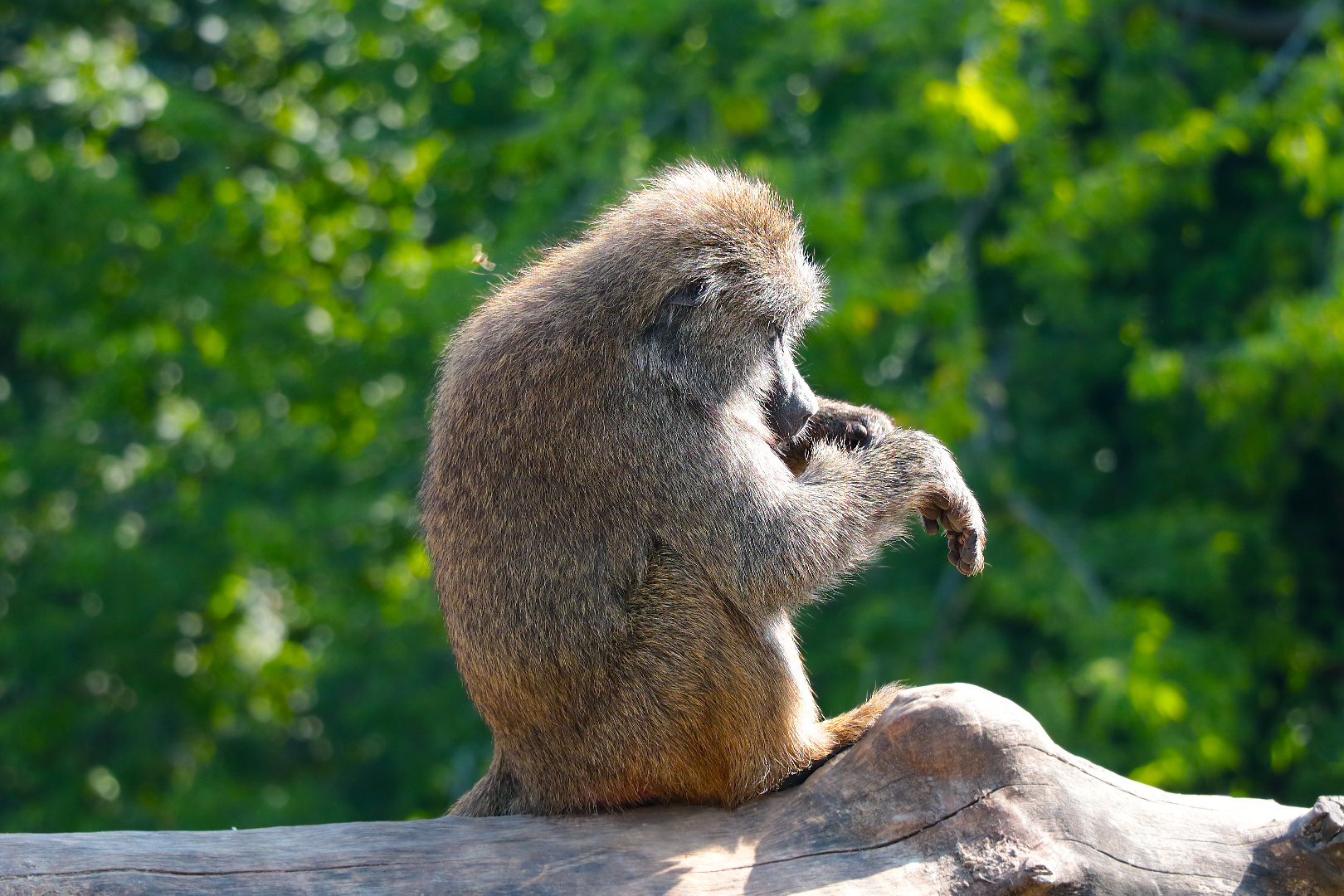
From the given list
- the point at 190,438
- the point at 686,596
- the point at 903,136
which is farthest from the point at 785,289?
the point at 190,438

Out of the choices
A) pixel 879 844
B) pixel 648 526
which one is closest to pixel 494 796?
pixel 648 526

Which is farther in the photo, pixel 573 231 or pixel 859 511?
pixel 573 231

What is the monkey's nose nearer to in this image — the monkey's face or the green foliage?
the monkey's face

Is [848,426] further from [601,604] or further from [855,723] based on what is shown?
[601,604]

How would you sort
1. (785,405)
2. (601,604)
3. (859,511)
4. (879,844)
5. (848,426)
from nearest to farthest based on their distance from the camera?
(879,844), (601,604), (859,511), (785,405), (848,426)

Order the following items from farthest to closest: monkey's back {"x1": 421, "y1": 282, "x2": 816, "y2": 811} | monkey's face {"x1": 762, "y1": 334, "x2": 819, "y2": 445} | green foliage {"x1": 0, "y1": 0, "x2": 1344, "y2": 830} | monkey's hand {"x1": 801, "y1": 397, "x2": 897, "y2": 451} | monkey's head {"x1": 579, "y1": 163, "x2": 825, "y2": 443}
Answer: green foliage {"x1": 0, "y1": 0, "x2": 1344, "y2": 830}
monkey's hand {"x1": 801, "y1": 397, "x2": 897, "y2": 451}
monkey's face {"x1": 762, "y1": 334, "x2": 819, "y2": 445}
monkey's head {"x1": 579, "y1": 163, "x2": 825, "y2": 443}
monkey's back {"x1": 421, "y1": 282, "x2": 816, "y2": 811}

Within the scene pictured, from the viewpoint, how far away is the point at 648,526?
12.2 feet

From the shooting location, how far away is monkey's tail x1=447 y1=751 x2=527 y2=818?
402 centimetres

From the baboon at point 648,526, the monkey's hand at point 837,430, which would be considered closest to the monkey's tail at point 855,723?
the baboon at point 648,526

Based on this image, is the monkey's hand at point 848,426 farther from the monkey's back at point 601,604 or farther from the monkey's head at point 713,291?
the monkey's back at point 601,604

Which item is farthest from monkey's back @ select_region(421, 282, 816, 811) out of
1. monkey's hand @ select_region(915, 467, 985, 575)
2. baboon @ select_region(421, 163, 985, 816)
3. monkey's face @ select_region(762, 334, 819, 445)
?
monkey's hand @ select_region(915, 467, 985, 575)

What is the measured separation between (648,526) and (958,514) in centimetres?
104

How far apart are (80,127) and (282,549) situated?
6539 millimetres

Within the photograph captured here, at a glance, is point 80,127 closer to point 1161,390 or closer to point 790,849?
point 1161,390
